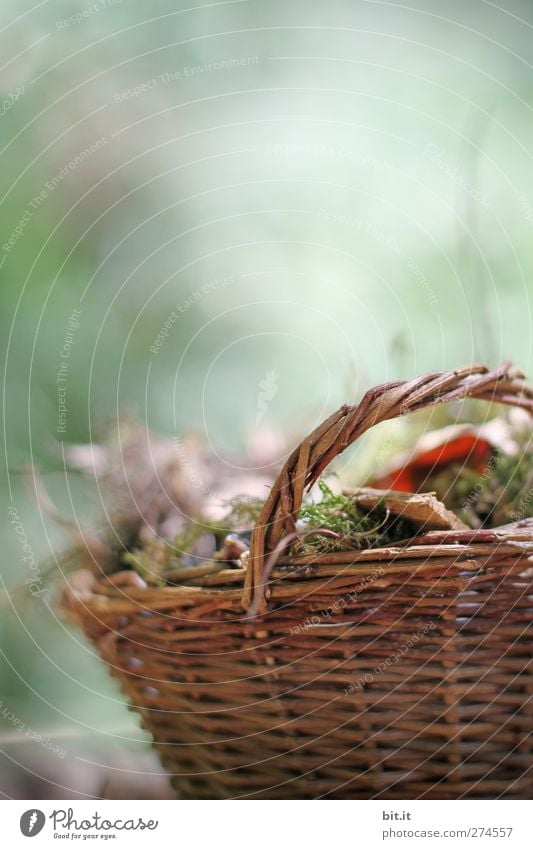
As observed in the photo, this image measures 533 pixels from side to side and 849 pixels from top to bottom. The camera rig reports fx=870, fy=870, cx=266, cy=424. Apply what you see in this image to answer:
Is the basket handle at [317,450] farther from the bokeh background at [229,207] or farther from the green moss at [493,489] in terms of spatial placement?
the bokeh background at [229,207]


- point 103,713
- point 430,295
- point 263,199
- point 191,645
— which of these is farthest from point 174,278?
point 191,645

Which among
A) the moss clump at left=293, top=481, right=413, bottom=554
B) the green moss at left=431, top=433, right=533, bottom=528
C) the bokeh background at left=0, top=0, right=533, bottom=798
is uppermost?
the bokeh background at left=0, top=0, right=533, bottom=798

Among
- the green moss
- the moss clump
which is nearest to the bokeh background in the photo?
the green moss

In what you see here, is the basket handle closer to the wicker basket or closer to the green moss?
the wicker basket

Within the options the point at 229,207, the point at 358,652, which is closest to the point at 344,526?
the point at 358,652

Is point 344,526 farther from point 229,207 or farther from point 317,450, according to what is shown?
point 229,207
